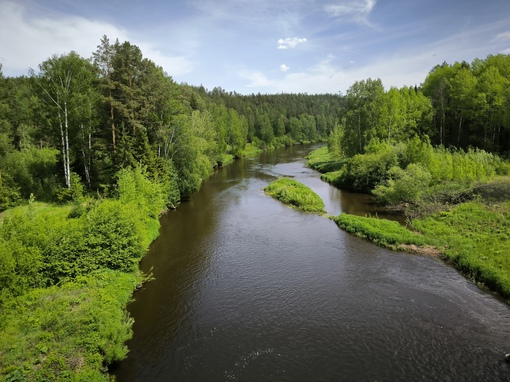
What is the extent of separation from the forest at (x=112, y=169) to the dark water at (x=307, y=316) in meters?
2.47

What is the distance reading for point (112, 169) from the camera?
36.7 meters

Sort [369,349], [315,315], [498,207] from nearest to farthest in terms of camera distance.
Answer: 1. [369,349]
2. [315,315]
3. [498,207]

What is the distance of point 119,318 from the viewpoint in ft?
59.0

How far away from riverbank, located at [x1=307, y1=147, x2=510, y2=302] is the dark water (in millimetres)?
1438

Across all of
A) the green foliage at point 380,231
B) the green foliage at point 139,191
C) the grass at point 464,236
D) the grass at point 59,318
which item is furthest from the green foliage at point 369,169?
the grass at point 59,318

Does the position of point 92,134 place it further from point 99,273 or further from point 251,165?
point 251,165

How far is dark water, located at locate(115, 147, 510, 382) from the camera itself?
15695 mm

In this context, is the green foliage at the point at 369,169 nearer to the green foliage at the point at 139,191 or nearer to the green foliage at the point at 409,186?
the green foliage at the point at 409,186

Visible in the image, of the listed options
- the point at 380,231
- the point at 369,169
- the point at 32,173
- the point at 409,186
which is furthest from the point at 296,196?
the point at 32,173

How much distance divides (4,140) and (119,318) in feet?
148

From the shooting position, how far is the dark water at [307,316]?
15.7m

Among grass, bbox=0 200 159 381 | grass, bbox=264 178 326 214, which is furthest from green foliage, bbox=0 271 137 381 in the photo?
grass, bbox=264 178 326 214

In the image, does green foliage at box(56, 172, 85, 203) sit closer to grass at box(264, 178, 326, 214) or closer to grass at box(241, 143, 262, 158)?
grass at box(264, 178, 326, 214)

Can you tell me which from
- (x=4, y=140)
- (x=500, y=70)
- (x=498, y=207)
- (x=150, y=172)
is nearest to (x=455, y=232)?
(x=498, y=207)
